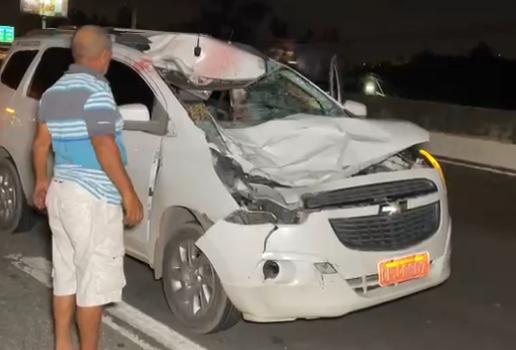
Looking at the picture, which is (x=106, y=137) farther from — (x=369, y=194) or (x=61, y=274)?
(x=369, y=194)

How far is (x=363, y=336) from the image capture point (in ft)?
18.8

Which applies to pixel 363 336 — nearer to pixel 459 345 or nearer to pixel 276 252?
pixel 459 345

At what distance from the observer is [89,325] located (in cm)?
462

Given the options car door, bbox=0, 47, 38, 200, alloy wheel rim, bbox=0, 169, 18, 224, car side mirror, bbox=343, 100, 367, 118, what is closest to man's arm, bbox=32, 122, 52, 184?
car door, bbox=0, 47, 38, 200

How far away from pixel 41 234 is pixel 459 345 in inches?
166

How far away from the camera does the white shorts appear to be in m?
4.46

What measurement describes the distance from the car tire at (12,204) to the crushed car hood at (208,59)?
6.52 feet

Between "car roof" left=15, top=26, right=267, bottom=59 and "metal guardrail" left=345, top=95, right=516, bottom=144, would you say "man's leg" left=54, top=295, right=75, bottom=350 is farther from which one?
Answer: "metal guardrail" left=345, top=95, right=516, bottom=144

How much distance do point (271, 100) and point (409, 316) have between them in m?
2.04

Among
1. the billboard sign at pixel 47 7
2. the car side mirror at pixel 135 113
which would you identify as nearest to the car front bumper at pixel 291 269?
the car side mirror at pixel 135 113

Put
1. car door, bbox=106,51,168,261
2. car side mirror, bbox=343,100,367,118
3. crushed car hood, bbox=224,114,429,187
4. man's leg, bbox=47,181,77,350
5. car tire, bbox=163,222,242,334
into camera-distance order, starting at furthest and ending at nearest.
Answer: car side mirror, bbox=343,100,367,118 → car door, bbox=106,51,168,261 → crushed car hood, bbox=224,114,429,187 → car tire, bbox=163,222,242,334 → man's leg, bbox=47,181,77,350

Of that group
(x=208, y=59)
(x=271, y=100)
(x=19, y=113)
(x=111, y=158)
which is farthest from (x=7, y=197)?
(x=111, y=158)

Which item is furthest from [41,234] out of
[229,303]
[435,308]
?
[435,308]

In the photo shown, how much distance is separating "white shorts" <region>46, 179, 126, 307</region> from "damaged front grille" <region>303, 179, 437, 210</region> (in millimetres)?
1219
